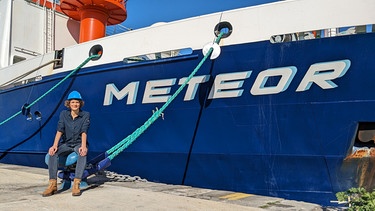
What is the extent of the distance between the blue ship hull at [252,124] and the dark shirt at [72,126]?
1.47 meters

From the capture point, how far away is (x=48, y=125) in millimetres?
7027

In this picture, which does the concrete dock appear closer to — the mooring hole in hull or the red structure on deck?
the mooring hole in hull

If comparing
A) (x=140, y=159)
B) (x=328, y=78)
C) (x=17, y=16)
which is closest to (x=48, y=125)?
(x=140, y=159)

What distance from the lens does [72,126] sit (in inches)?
165

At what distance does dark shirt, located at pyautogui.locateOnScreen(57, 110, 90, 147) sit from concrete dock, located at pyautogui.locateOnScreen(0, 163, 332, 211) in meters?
0.59

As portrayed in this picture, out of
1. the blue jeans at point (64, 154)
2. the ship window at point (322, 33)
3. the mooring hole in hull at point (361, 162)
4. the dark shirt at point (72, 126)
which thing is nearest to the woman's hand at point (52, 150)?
the blue jeans at point (64, 154)

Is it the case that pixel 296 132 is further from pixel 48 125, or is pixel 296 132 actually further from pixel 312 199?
pixel 48 125

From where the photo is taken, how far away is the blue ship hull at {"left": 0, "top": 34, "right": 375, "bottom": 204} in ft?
14.8

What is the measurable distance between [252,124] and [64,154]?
2.31 m

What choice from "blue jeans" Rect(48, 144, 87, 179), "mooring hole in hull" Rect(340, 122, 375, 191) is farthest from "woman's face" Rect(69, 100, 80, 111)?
"mooring hole in hull" Rect(340, 122, 375, 191)

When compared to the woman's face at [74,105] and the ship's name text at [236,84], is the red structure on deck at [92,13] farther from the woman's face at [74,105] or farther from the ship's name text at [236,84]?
the woman's face at [74,105]

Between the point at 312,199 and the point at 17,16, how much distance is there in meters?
7.19

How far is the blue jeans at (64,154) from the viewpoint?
13.3ft

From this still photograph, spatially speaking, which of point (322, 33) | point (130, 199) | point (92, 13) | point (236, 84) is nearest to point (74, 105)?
point (130, 199)
